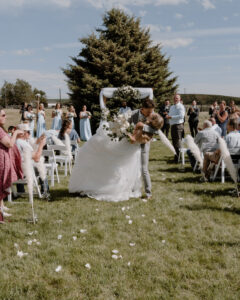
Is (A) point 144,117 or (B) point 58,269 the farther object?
(A) point 144,117

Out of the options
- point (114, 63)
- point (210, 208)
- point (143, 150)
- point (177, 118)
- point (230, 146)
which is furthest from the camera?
point (114, 63)

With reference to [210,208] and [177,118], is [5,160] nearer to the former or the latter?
[210,208]

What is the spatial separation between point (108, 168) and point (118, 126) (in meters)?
1.04

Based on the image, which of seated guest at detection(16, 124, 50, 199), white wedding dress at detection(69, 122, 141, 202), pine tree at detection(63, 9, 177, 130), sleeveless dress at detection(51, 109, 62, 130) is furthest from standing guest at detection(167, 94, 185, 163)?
pine tree at detection(63, 9, 177, 130)

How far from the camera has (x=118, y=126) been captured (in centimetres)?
586

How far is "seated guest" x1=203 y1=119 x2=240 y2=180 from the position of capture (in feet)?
22.8

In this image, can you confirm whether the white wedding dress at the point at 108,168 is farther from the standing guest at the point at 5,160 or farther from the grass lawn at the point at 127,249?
the standing guest at the point at 5,160

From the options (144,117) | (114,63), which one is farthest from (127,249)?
(114,63)

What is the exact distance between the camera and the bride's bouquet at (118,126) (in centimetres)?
580

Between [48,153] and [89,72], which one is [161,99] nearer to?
[89,72]

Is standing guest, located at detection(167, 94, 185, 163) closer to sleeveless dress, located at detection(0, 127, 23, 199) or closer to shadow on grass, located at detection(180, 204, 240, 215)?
shadow on grass, located at detection(180, 204, 240, 215)

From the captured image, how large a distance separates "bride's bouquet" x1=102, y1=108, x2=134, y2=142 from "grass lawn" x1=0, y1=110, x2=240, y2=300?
1.43m

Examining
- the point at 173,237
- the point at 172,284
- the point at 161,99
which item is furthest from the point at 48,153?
the point at 161,99

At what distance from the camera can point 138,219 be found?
515 centimetres
